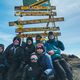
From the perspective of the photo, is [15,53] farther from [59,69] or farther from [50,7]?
[50,7]

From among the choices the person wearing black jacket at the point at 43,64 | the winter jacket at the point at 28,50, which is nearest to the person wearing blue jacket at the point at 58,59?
the person wearing black jacket at the point at 43,64

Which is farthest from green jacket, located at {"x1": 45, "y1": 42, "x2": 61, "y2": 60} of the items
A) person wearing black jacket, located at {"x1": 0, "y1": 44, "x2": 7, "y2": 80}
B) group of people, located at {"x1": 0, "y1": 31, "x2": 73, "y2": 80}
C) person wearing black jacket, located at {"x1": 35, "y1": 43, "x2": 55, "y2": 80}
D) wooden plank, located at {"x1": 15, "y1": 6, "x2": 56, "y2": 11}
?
wooden plank, located at {"x1": 15, "y1": 6, "x2": 56, "y2": 11}

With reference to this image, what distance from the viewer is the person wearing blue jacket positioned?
46.2 ft

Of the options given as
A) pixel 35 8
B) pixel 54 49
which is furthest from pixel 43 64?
pixel 35 8

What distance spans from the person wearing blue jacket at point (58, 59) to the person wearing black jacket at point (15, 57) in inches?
43.6

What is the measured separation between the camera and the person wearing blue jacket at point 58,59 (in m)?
14.1

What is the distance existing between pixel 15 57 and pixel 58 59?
67.5 inches

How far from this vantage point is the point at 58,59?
14367 mm

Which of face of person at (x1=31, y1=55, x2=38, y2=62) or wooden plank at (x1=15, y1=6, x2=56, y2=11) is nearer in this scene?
face of person at (x1=31, y1=55, x2=38, y2=62)

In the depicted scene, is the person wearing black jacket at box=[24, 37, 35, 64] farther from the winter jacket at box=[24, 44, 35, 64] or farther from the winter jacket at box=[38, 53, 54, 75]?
the winter jacket at box=[38, 53, 54, 75]

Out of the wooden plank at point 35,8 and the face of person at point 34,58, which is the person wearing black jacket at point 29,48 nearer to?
the face of person at point 34,58

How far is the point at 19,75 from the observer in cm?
1463

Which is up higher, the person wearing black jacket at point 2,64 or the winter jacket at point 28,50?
→ the winter jacket at point 28,50

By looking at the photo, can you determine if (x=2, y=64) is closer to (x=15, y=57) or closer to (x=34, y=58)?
(x=15, y=57)
